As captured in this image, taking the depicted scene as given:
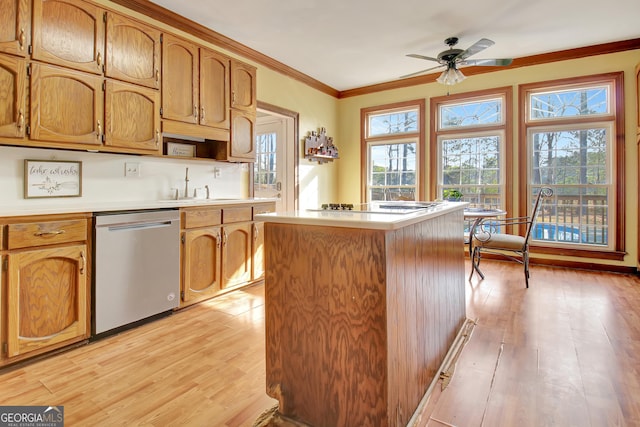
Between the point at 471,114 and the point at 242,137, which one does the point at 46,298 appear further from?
the point at 471,114

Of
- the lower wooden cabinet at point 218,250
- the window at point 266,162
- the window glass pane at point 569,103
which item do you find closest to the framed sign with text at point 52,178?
the lower wooden cabinet at point 218,250

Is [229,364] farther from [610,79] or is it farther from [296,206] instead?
[610,79]

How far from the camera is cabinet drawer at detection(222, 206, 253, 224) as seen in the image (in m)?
3.22

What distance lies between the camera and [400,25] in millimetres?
3551

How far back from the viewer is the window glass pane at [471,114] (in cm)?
479

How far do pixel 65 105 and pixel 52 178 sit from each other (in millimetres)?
583

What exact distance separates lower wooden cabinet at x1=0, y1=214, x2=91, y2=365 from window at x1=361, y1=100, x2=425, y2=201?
165 inches

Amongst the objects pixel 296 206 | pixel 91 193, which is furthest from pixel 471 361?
pixel 296 206

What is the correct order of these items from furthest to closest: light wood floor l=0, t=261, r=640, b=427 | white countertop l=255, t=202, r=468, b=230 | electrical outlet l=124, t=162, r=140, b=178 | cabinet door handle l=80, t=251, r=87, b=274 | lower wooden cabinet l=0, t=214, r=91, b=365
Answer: electrical outlet l=124, t=162, r=140, b=178 < cabinet door handle l=80, t=251, r=87, b=274 < lower wooden cabinet l=0, t=214, r=91, b=365 < light wood floor l=0, t=261, r=640, b=427 < white countertop l=255, t=202, r=468, b=230

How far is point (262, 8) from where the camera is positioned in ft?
10.6

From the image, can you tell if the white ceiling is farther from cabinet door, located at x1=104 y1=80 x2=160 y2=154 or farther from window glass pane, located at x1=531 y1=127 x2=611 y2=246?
window glass pane, located at x1=531 y1=127 x2=611 y2=246

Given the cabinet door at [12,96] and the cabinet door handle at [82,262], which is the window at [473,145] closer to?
the cabinet door handle at [82,262]

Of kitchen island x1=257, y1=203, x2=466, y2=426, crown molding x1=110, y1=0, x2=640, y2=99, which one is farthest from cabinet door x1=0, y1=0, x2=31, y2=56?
kitchen island x1=257, y1=203, x2=466, y2=426

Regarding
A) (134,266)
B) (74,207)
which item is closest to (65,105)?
(74,207)
